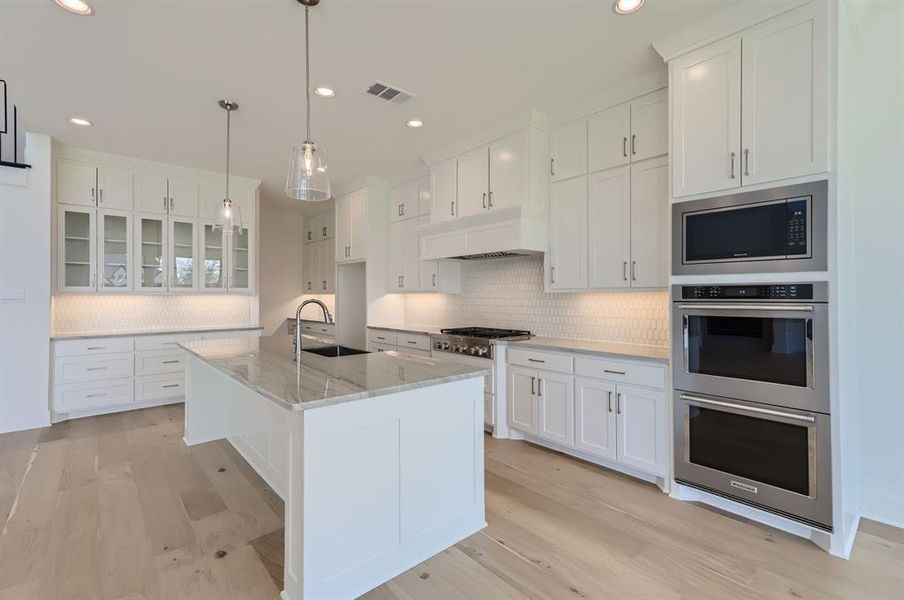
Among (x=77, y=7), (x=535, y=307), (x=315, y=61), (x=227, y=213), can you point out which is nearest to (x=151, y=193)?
(x=227, y=213)

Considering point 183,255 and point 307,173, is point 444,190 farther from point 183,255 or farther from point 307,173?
point 183,255

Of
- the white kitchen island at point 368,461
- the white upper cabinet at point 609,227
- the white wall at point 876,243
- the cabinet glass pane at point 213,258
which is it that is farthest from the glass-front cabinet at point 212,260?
the white wall at point 876,243

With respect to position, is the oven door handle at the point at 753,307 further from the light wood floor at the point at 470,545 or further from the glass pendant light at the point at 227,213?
the glass pendant light at the point at 227,213

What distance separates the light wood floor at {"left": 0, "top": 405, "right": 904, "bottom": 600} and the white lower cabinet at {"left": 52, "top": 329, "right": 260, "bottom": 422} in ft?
4.18

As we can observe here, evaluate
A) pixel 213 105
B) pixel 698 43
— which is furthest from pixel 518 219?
pixel 213 105

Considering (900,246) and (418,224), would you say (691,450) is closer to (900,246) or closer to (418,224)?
(900,246)

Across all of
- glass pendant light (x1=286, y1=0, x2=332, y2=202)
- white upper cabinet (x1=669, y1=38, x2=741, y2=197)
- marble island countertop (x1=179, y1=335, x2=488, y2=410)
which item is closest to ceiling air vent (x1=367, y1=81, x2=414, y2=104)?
glass pendant light (x1=286, y1=0, x2=332, y2=202)

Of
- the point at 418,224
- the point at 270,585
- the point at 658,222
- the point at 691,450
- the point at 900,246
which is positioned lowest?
the point at 270,585

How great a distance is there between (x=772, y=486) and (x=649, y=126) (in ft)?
7.68

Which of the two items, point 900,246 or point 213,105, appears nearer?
point 900,246

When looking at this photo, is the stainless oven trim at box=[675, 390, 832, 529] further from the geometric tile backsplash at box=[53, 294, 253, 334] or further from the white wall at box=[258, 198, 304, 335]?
the white wall at box=[258, 198, 304, 335]

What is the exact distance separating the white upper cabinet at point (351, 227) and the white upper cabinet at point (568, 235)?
2.62m

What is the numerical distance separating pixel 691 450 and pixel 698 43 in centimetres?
239

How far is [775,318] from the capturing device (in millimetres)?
2213
